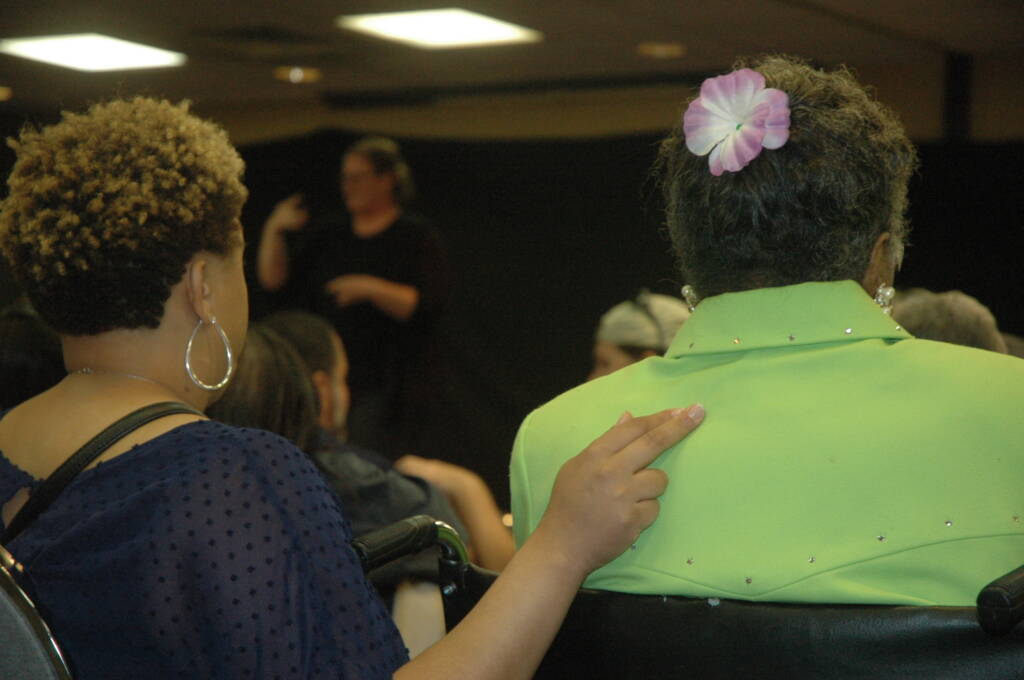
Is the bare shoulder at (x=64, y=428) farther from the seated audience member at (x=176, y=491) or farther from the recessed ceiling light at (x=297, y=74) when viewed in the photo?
the recessed ceiling light at (x=297, y=74)

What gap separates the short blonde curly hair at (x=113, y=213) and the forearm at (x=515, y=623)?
0.46m

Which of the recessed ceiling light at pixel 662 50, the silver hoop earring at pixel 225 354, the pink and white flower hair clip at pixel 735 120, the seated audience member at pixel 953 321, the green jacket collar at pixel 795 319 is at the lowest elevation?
the seated audience member at pixel 953 321

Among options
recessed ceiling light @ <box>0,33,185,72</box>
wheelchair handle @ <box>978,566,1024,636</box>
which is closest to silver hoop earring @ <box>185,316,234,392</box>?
wheelchair handle @ <box>978,566,1024,636</box>

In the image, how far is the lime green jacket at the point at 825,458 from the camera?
92 centimetres

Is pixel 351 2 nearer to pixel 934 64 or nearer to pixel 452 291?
pixel 452 291

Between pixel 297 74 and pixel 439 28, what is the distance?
135cm

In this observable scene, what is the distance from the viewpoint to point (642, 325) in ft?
10.8

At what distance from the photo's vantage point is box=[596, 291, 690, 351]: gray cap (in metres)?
3.29

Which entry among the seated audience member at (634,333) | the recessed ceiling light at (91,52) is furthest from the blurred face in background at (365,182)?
the seated audience member at (634,333)

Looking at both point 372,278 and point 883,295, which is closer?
point 883,295

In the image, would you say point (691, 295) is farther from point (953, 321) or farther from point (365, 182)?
point (365, 182)

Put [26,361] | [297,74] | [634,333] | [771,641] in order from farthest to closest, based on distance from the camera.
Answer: [297,74], [634,333], [26,361], [771,641]

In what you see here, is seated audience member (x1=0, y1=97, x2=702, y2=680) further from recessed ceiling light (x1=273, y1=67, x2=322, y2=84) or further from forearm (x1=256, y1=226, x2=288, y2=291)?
recessed ceiling light (x1=273, y1=67, x2=322, y2=84)

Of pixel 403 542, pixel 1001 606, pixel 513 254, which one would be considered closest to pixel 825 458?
pixel 1001 606
